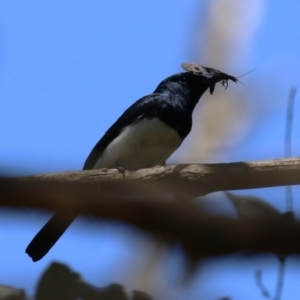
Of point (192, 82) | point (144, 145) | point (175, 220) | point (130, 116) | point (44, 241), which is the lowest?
point (175, 220)

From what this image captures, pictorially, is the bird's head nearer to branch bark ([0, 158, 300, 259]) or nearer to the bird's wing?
the bird's wing

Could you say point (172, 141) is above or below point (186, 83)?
below

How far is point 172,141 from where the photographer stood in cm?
396

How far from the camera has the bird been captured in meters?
3.86

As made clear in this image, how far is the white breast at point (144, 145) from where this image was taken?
3926 millimetres

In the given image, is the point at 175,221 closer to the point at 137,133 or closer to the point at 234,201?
the point at 234,201

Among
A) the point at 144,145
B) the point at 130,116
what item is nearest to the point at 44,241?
the point at 144,145

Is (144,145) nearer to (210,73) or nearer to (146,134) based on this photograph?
(146,134)

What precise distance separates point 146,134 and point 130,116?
11.1 inches

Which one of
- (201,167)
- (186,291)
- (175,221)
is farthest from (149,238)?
(201,167)

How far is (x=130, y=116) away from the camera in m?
4.14

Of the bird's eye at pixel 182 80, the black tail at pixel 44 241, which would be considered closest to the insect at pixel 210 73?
the bird's eye at pixel 182 80

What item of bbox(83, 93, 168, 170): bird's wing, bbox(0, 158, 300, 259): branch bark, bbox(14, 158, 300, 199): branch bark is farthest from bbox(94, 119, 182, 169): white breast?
bbox(0, 158, 300, 259): branch bark

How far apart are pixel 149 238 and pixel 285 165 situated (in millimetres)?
1682
